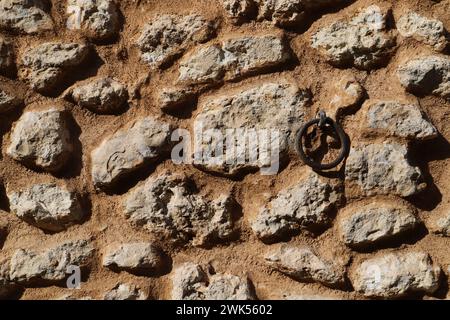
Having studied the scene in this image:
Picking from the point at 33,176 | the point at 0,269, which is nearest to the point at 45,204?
the point at 33,176

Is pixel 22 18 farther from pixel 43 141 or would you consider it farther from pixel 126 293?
pixel 126 293

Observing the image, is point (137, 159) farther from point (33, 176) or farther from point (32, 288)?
point (32, 288)

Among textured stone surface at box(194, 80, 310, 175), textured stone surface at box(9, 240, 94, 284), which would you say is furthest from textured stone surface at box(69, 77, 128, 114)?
textured stone surface at box(9, 240, 94, 284)

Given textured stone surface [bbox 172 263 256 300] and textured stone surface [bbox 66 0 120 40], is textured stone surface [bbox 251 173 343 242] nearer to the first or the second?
textured stone surface [bbox 172 263 256 300]

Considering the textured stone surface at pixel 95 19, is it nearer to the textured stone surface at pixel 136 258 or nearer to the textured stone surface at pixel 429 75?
the textured stone surface at pixel 136 258

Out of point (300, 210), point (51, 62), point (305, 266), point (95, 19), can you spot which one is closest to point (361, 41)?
point (300, 210)

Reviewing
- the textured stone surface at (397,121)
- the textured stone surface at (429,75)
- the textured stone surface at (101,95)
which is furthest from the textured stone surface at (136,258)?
the textured stone surface at (429,75)
